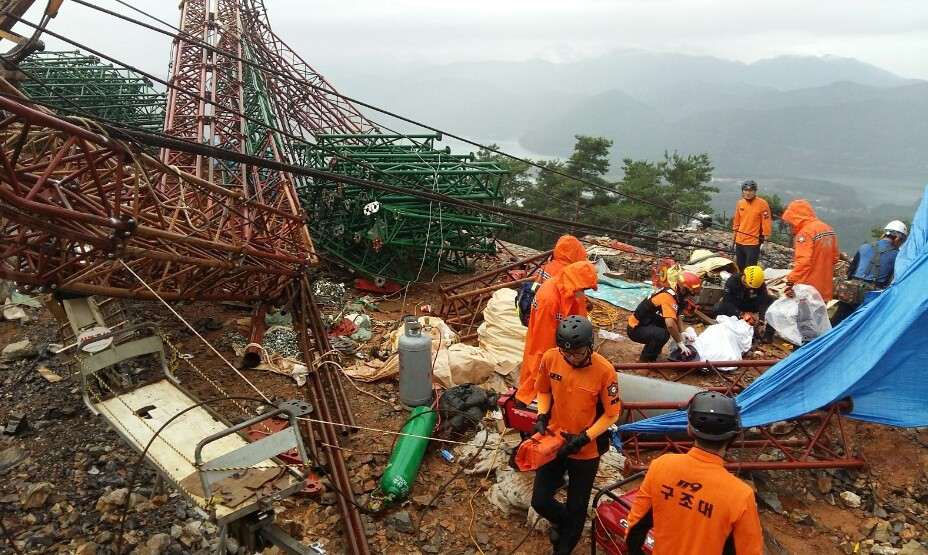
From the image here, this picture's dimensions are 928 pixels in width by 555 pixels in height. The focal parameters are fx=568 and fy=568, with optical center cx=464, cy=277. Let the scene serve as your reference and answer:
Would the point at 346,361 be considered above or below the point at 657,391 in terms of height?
below

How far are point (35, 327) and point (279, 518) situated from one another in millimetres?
6074

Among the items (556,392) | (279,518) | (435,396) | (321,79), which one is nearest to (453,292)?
(435,396)

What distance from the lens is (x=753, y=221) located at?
30.3 feet

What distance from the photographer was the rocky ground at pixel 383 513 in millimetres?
4664

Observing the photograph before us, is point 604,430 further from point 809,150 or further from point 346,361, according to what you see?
point 809,150

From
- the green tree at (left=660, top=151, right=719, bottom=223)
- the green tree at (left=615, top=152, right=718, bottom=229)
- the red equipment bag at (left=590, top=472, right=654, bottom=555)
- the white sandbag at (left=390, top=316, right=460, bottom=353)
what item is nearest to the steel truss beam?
the red equipment bag at (left=590, top=472, right=654, bottom=555)

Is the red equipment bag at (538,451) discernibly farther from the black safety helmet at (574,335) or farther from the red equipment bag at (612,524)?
the black safety helmet at (574,335)

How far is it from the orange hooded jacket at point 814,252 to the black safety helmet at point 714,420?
598 cm

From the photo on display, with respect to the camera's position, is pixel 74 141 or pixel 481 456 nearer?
pixel 74 141

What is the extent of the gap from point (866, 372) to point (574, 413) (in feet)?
9.36

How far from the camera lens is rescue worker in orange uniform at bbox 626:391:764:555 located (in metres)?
2.43

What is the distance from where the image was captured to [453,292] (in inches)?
397

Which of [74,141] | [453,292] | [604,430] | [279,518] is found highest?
[74,141]

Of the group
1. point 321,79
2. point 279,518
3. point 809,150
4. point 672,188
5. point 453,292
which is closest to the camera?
point 279,518
